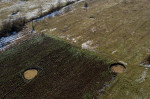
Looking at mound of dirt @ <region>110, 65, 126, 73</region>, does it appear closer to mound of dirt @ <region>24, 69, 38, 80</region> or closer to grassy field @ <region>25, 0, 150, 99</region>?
grassy field @ <region>25, 0, 150, 99</region>

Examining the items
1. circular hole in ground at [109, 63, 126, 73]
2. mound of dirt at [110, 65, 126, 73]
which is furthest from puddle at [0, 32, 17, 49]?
mound of dirt at [110, 65, 126, 73]

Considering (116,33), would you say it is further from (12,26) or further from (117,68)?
(12,26)

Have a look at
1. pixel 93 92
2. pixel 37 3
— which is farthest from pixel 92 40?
pixel 37 3

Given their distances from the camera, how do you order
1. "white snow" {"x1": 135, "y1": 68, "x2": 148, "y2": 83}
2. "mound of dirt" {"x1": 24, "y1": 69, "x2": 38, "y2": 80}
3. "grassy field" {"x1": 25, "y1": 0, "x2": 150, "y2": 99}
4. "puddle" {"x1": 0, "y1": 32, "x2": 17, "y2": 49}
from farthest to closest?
"puddle" {"x1": 0, "y1": 32, "x2": 17, "y2": 49}
"mound of dirt" {"x1": 24, "y1": 69, "x2": 38, "y2": 80}
"white snow" {"x1": 135, "y1": 68, "x2": 148, "y2": 83}
"grassy field" {"x1": 25, "y1": 0, "x2": 150, "y2": 99}

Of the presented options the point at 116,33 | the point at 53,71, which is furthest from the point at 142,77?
the point at 53,71

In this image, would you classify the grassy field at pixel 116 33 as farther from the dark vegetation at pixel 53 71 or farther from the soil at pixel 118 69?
the dark vegetation at pixel 53 71

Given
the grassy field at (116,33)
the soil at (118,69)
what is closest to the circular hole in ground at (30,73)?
the grassy field at (116,33)

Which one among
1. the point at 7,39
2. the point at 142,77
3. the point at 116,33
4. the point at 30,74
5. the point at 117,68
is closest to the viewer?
the point at 142,77
